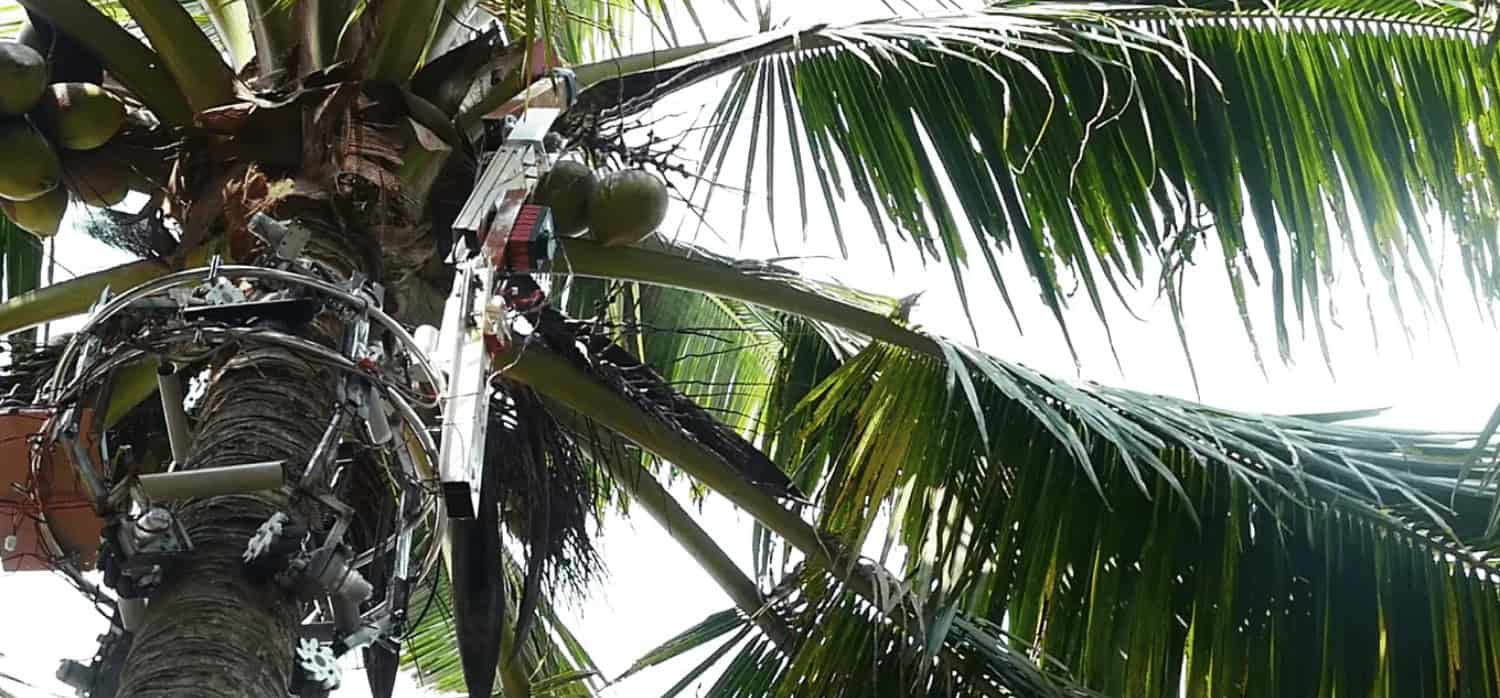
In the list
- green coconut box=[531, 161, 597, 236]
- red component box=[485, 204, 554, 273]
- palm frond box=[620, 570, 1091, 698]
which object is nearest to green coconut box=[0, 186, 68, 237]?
green coconut box=[531, 161, 597, 236]

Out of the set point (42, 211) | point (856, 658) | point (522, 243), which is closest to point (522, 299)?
point (522, 243)

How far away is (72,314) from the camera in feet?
8.40

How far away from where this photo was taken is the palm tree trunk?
1742 mm

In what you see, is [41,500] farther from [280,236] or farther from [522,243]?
[522,243]

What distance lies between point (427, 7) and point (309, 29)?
191 mm

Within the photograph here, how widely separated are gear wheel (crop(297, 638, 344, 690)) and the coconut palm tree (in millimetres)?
41

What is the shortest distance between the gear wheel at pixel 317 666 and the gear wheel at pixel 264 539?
0.12 metres

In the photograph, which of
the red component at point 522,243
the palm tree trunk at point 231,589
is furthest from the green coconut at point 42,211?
the red component at point 522,243

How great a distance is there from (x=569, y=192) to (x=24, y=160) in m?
0.80

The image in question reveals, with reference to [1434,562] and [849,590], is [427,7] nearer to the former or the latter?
[849,590]

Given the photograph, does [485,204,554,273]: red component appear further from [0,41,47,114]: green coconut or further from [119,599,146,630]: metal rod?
[0,41,47,114]: green coconut

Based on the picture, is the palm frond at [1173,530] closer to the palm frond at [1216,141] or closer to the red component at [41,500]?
the palm frond at [1216,141]

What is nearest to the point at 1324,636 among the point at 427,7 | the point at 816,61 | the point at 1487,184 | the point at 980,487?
the point at 980,487

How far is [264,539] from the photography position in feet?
6.13
